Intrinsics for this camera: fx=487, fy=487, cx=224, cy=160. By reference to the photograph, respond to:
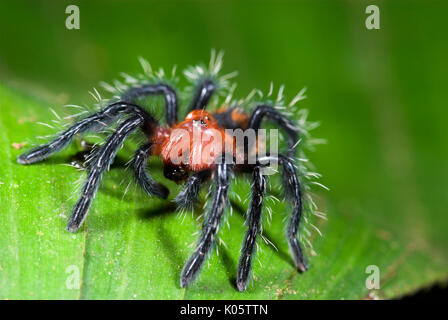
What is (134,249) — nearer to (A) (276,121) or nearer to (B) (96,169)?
(B) (96,169)

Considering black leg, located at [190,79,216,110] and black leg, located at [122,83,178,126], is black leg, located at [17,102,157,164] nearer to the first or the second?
black leg, located at [122,83,178,126]

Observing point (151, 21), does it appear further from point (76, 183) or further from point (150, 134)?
point (76, 183)

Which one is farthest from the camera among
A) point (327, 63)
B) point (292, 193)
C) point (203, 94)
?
point (327, 63)

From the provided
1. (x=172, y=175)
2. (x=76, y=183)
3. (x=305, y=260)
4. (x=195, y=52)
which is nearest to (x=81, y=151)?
(x=76, y=183)

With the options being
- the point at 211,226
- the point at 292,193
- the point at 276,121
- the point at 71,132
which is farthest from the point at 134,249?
the point at 276,121

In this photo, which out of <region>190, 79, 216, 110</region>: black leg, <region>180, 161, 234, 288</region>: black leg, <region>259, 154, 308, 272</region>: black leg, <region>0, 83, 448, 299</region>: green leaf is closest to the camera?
<region>0, 83, 448, 299</region>: green leaf

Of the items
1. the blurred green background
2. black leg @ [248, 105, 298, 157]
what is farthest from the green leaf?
the blurred green background

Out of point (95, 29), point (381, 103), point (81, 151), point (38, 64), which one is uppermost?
point (95, 29)
